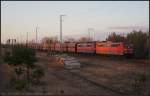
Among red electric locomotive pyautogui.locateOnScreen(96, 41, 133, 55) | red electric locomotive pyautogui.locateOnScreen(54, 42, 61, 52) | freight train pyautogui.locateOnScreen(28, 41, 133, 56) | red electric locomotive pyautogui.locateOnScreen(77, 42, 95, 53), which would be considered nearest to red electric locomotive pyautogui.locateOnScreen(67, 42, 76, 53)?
freight train pyautogui.locateOnScreen(28, 41, 133, 56)

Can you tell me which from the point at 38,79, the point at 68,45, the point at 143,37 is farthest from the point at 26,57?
the point at 68,45

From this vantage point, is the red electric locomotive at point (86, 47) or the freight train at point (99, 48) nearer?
the freight train at point (99, 48)

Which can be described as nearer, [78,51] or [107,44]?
[107,44]

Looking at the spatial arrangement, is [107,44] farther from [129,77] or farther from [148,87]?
[148,87]

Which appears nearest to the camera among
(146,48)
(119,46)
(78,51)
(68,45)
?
(119,46)

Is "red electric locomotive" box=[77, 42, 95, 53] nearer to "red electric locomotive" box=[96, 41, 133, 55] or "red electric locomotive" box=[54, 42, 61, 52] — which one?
"red electric locomotive" box=[96, 41, 133, 55]

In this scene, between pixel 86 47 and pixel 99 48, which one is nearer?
pixel 99 48

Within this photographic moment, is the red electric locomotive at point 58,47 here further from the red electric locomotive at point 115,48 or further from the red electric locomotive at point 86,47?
the red electric locomotive at point 115,48

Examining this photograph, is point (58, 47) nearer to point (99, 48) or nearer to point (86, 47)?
point (86, 47)

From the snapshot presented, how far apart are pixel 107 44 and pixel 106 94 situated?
3542 centimetres

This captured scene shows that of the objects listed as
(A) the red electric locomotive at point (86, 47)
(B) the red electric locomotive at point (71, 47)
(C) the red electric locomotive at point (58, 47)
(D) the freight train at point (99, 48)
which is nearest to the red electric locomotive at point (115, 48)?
(D) the freight train at point (99, 48)

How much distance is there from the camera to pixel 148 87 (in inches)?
766

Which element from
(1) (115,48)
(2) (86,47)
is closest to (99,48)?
(2) (86,47)

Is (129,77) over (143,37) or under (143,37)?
under
